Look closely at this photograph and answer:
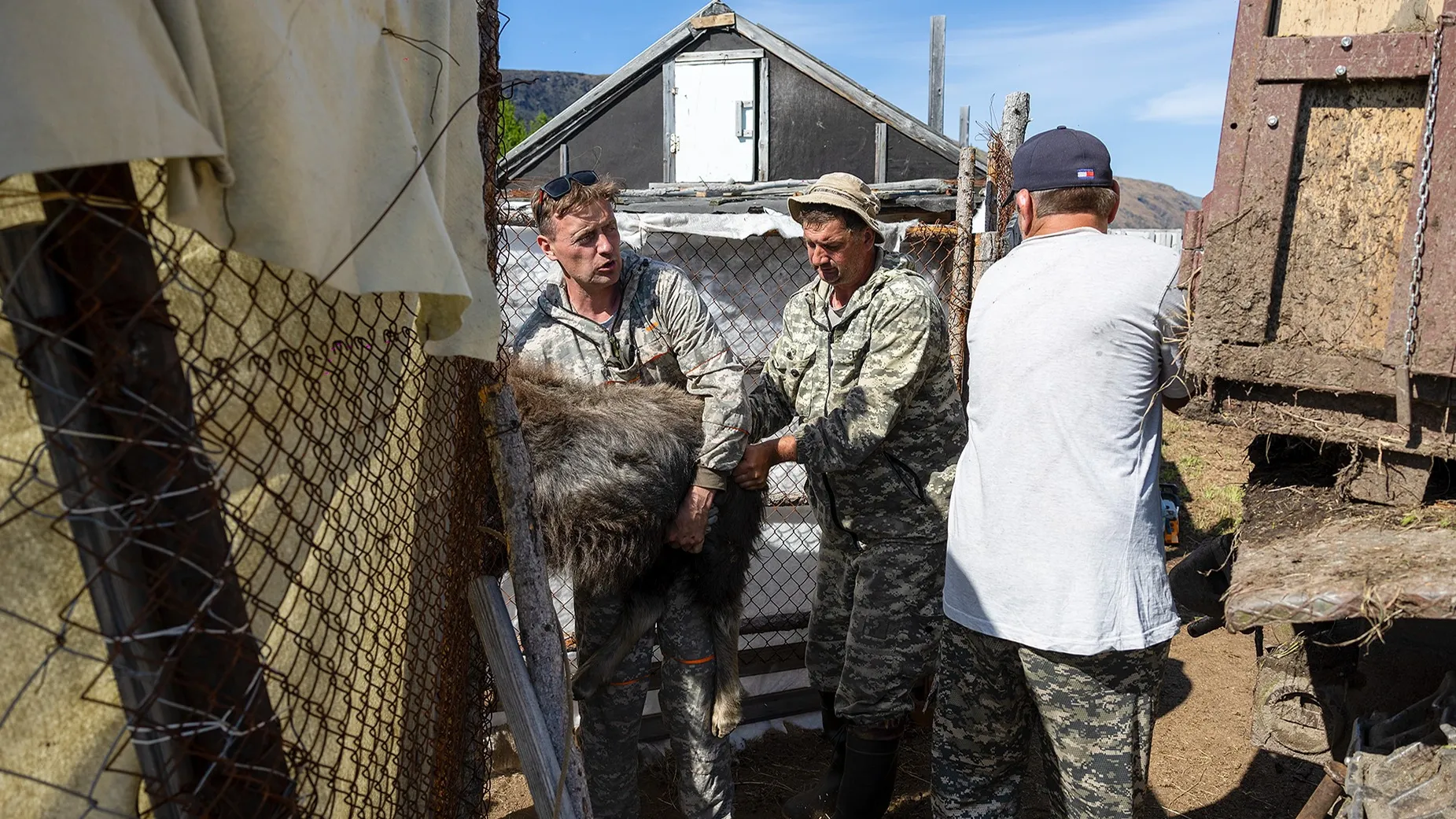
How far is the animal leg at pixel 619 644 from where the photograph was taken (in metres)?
3.28

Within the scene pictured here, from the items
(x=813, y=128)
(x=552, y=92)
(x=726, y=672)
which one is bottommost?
(x=726, y=672)

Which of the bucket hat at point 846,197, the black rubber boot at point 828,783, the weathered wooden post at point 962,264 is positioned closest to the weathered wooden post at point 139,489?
the bucket hat at point 846,197

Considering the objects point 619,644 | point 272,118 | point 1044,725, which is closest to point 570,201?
point 619,644

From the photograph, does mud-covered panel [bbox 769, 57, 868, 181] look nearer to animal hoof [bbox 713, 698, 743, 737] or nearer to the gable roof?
the gable roof

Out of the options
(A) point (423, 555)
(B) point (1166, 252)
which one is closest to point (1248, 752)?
(B) point (1166, 252)

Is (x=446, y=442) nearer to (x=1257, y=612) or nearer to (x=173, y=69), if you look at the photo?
(x=173, y=69)

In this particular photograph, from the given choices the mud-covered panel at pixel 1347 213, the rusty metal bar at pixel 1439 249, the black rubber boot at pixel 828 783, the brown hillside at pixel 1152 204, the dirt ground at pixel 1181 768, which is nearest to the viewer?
the rusty metal bar at pixel 1439 249

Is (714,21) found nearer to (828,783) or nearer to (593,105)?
(593,105)

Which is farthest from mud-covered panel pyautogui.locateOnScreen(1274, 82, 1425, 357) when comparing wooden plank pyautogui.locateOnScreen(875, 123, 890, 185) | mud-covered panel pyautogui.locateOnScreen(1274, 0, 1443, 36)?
wooden plank pyautogui.locateOnScreen(875, 123, 890, 185)

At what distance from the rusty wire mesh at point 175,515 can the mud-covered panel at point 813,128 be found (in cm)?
1443

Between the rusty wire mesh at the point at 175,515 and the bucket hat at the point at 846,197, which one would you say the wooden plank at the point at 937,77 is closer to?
the bucket hat at the point at 846,197

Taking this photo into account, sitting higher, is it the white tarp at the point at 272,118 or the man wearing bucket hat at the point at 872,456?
the white tarp at the point at 272,118

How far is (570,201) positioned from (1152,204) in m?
58.6

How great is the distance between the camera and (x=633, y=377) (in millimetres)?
3477
